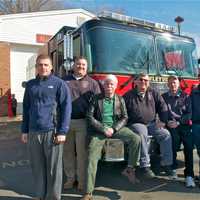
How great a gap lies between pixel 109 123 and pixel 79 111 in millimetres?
433

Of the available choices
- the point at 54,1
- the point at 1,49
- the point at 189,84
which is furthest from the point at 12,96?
the point at 54,1

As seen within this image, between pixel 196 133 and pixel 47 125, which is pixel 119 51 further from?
pixel 47 125

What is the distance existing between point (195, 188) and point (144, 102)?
137 centimetres

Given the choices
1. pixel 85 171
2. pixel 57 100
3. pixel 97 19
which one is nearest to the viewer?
pixel 57 100

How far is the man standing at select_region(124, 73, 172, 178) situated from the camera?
230 inches

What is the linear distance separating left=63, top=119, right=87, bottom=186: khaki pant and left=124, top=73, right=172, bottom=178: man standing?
761 mm

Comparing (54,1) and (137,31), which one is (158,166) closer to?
(137,31)

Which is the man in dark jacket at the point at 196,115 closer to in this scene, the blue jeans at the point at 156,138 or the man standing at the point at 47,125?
the blue jeans at the point at 156,138

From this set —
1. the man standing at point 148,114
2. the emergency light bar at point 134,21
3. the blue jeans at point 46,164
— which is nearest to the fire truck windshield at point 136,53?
the emergency light bar at point 134,21

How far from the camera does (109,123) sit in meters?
5.57

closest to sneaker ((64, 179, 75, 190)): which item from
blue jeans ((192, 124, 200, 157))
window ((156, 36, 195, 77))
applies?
blue jeans ((192, 124, 200, 157))

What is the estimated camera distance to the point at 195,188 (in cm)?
566

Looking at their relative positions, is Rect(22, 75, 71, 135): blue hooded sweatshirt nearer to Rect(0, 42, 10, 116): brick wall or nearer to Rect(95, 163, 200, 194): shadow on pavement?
Rect(95, 163, 200, 194): shadow on pavement

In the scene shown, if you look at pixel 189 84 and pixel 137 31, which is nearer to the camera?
pixel 137 31
